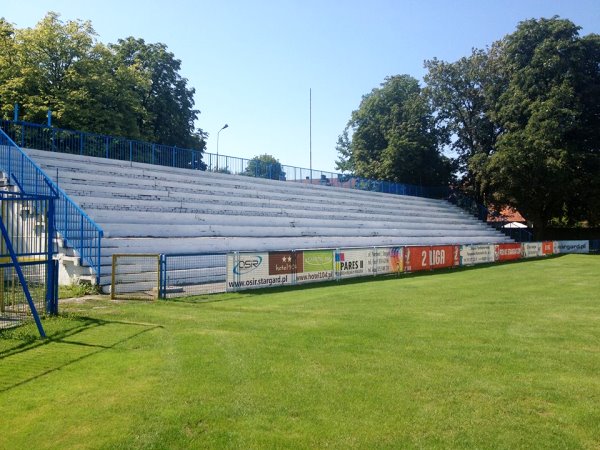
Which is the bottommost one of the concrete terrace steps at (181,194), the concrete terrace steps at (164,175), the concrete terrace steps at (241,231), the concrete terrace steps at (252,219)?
the concrete terrace steps at (241,231)

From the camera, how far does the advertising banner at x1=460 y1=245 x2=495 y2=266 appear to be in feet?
93.8

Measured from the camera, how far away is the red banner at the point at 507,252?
3240cm

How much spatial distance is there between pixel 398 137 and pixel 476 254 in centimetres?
2414

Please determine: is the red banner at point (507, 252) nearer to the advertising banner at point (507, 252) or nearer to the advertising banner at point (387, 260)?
the advertising banner at point (507, 252)

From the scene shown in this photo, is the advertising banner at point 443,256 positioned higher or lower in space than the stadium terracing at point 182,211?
lower

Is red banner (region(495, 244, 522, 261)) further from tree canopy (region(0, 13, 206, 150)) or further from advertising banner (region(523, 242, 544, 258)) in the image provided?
tree canopy (region(0, 13, 206, 150))

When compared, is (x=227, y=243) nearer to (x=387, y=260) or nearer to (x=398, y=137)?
(x=387, y=260)

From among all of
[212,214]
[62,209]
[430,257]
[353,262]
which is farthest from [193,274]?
[430,257]

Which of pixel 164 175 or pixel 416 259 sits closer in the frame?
pixel 416 259

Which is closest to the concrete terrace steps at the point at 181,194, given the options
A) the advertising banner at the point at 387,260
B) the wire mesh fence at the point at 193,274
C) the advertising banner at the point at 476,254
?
the wire mesh fence at the point at 193,274

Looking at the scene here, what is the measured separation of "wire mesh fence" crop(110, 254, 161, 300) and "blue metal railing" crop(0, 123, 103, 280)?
0.86 metres

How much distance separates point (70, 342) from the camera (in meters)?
8.12

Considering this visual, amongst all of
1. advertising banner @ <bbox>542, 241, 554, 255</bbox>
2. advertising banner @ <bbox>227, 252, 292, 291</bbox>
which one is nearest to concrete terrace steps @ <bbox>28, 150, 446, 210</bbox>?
advertising banner @ <bbox>227, 252, 292, 291</bbox>

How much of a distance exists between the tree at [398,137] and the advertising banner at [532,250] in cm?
1655
